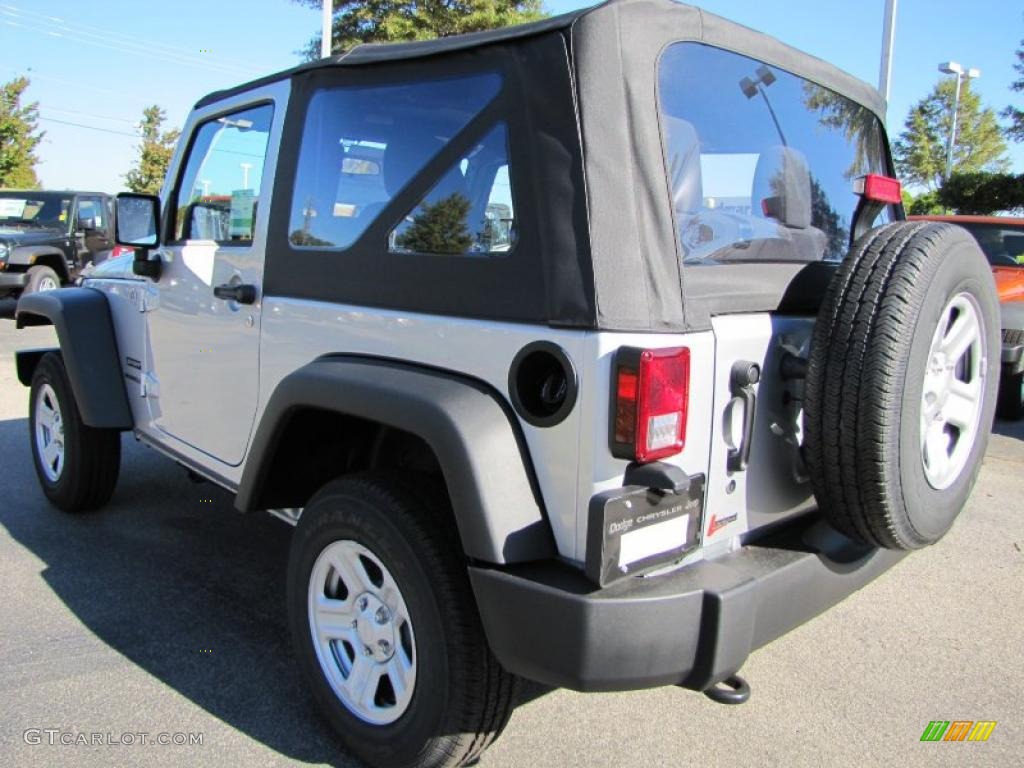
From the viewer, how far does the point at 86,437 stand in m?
4.14

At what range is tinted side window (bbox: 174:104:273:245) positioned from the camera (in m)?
3.03

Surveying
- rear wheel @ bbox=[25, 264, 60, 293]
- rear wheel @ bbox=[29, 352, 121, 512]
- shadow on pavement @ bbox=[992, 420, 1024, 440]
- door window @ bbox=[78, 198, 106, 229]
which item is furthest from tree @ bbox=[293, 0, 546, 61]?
rear wheel @ bbox=[29, 352, 121, 512]

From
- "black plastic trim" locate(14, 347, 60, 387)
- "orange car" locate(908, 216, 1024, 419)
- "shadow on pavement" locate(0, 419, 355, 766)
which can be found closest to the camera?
"shadow on pavement" locate(0, 419, 355, 766)

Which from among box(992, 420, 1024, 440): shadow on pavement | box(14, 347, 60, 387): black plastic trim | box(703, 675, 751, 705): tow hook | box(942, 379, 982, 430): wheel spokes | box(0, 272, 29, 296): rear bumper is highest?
box(942, 379, 982, 430): wheel spokes

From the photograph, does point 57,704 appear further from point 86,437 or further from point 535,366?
point 535,366

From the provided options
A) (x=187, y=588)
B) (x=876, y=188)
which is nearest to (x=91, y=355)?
(x=187, y=588)

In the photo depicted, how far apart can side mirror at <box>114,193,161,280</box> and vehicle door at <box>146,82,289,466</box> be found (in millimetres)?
54

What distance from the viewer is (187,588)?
3600 mm

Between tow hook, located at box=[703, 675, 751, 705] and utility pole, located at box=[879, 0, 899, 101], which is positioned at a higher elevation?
utility pole, located at box=[879, 0, 899, 101]

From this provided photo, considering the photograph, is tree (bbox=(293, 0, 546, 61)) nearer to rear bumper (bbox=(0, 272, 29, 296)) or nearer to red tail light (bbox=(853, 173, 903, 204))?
rear bumper (bbox=(0, 272, 29, 296))

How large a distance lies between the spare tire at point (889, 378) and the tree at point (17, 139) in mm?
30356

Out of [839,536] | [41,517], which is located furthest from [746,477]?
[41,517]

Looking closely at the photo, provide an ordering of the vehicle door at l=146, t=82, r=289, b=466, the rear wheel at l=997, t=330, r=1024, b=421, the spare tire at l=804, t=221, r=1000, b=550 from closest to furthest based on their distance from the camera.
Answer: the spare tire at l=804, t=221, r=1000, b=550, the vehicle door at l=146, t=82, r=289, b=466, the rear wheel at l=997, t=330, r=1024, b=421

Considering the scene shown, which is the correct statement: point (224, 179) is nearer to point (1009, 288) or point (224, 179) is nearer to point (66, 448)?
point (66, 448)
